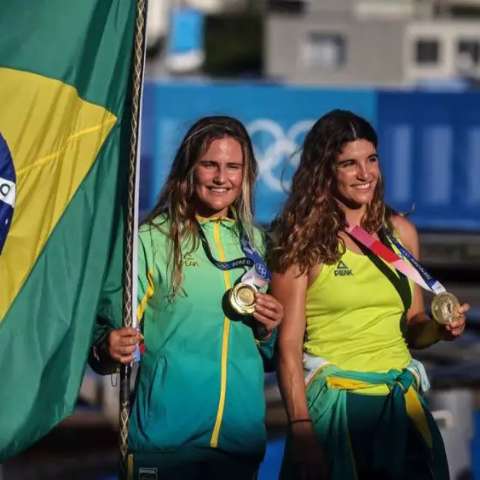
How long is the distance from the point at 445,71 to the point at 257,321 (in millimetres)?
52653

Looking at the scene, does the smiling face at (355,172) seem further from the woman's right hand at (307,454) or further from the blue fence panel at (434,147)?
the blue fence panel at (434,147)

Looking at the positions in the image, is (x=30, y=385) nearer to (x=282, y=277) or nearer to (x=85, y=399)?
(x=282, y=277)

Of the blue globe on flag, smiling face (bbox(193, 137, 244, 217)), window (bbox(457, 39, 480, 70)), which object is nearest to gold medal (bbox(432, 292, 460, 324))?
smiling face (bbox(193, 137, 244, 217))

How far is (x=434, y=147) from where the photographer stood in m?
12.8

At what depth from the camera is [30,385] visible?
4.51 m

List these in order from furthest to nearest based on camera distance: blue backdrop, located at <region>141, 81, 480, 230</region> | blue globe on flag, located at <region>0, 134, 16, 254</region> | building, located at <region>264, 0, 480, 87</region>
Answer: building, located at <region>264, 0, 480, 87</region>
blue backdrop, located at <region>141, 81, 480, 230</region>
blue globe on flag, located at <region>0, 134, 16, 254</region>

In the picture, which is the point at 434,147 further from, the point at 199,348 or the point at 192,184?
the point at 199,348

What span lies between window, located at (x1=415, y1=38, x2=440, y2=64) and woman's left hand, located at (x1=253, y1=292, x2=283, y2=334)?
51479 millimetres

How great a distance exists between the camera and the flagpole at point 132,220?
455 cm

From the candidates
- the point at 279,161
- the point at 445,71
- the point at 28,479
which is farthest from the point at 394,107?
the point at 445,71

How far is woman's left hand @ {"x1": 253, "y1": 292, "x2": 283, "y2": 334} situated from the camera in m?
4.53

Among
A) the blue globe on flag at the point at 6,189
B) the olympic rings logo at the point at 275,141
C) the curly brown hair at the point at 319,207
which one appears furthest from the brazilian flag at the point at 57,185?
the olympic rings logo at the point at 275,141

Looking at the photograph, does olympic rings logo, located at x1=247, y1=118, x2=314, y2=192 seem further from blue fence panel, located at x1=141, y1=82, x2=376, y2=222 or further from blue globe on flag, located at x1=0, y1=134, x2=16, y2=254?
blue globe on flag, located at x1=0, y1=134, x2=16, y2=254

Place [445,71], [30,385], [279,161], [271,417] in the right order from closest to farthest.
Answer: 1. [30,385]
2. [271,417]
3. [279,161]
4. [445,71]
